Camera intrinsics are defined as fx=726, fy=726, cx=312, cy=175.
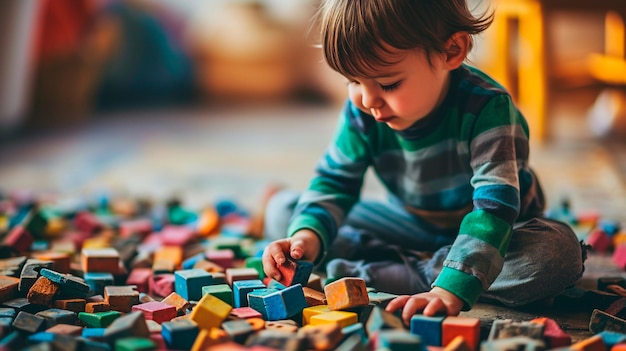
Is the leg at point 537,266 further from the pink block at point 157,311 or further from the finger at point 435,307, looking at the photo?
the pink block at point 157,311

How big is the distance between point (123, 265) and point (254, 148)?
143cm

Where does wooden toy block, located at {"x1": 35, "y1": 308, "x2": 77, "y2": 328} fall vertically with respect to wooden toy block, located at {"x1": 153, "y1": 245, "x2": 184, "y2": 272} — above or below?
above

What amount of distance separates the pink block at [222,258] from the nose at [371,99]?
412mm

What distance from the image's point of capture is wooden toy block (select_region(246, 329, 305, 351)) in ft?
2.67

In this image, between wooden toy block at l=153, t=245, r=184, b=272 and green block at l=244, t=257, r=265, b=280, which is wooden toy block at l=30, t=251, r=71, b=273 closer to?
wooden toy block at l=153, t=245, r=184, b=272

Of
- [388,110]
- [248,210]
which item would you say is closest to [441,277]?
[388,110]

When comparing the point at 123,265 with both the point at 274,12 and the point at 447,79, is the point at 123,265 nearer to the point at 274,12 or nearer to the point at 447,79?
the point at 447,79

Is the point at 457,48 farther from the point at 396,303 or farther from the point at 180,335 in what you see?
the point at 180,335

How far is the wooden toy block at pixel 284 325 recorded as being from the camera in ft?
3.02

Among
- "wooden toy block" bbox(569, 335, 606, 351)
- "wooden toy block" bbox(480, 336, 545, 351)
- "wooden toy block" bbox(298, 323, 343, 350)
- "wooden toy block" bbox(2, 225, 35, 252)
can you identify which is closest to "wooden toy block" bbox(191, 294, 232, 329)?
"wooden toy block" bbox(298, 323, 343, 350)

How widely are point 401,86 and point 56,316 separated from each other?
0.56 meters

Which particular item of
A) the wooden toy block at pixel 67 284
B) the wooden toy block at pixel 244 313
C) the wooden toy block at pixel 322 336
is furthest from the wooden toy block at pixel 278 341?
the wooden toy block at pixel 67 284

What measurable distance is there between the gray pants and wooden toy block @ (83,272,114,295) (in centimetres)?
35

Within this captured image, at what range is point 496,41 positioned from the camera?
113 inches
